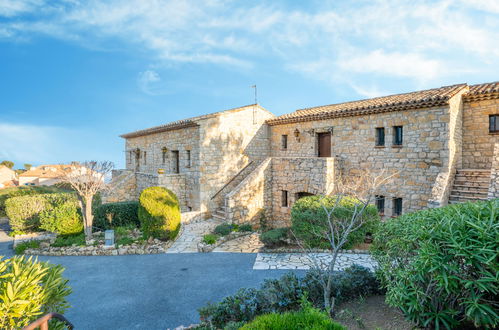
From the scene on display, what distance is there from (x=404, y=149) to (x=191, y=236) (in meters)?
9.68

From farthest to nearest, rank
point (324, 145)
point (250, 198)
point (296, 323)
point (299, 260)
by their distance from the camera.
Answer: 1. point (324, 145)
2. point (250, 198)
3. point (299, 260)
4. point (296, 323)

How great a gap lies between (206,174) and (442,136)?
10.7 m

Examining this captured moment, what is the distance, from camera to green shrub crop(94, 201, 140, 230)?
1248 centimetres

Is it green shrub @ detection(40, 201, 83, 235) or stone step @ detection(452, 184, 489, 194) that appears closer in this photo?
stone step @ detection(452, 184, 489, 194)

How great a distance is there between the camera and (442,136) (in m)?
10.0

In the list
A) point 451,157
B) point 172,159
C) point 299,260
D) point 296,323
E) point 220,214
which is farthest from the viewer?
point 172,159

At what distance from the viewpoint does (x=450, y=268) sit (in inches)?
123

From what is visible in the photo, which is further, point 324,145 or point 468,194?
point 324,145

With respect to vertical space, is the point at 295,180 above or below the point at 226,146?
below

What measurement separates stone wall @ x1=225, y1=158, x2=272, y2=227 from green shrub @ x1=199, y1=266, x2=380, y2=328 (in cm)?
729

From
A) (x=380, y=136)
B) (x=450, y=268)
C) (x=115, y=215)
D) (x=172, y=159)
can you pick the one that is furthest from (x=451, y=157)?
(x=115, y=215)

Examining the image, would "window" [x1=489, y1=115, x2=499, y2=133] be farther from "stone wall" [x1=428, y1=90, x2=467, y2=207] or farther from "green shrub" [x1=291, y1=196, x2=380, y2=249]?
"green shrub" [x1=291, y1=196, x2=380, y2=249]

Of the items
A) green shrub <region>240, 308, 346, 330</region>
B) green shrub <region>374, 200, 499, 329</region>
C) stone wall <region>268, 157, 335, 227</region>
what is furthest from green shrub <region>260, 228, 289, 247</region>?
→ green shrub <region>240, 308, 346, 330</region>

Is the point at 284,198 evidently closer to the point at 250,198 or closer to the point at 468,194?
the point at 250,198
